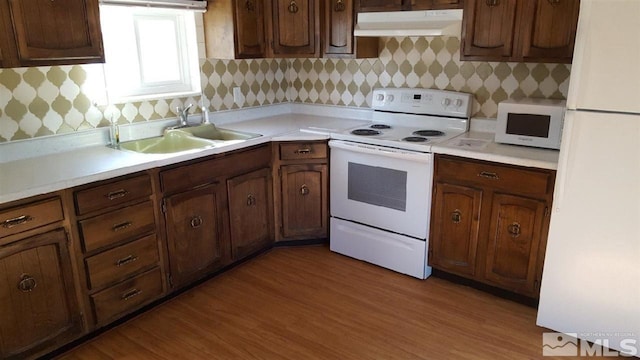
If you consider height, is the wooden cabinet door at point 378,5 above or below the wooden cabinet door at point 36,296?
above

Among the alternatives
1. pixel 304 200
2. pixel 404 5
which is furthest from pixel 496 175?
pixel 304 200

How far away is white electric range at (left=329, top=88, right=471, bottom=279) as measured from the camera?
9.70 ft

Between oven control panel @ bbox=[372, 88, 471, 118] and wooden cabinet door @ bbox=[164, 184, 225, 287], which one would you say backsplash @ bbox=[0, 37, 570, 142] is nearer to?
oven control panel @ bbox=[372, 88, 471, 118]

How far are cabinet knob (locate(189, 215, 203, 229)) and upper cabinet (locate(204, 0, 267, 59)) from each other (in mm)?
1172

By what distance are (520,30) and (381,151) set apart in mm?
1073

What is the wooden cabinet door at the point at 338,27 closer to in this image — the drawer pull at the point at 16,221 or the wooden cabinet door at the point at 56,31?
the wooden cabinet door at the point at 56,31

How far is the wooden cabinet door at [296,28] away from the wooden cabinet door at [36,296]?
1988 millimetres

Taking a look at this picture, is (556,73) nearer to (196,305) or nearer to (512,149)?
(512,149)

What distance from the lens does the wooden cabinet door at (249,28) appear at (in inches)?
126

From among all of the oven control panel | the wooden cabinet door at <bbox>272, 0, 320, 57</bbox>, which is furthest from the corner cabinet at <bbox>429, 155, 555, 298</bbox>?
the wooden cabinet door at <bbox>272, 0, 320, 57</bbox>

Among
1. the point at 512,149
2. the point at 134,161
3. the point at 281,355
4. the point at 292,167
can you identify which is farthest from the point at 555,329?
the point at 134,161

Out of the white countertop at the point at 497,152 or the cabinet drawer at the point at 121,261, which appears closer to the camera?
the cabinet drawer at the point at 121,261

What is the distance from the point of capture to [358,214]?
327 cm

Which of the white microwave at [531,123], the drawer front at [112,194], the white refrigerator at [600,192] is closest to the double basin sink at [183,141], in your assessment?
the drawer front at [112,194]
